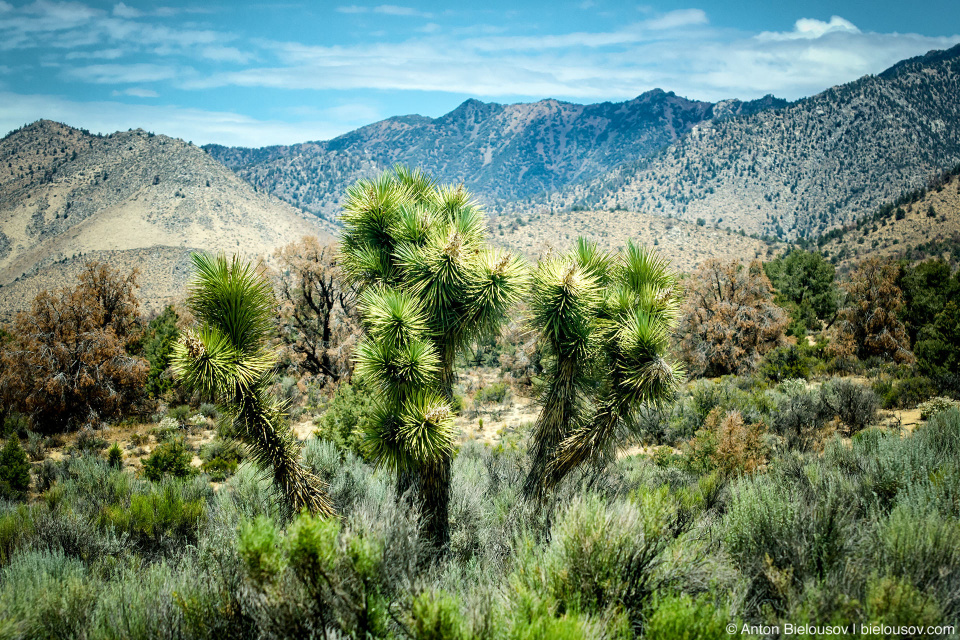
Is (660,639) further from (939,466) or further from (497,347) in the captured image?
(497,347)

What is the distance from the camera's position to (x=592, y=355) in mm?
6688

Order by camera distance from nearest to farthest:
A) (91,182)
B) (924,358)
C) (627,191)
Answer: (924,358)
(91,182)
(627,191)

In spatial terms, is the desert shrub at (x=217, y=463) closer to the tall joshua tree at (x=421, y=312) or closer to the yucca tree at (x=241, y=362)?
the yucca tree at (x=241, y=362)

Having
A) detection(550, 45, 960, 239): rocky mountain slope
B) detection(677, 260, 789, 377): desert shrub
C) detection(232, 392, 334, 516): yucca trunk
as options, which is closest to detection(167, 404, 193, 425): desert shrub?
detection(232, 392, 334, 516): yucca trunk

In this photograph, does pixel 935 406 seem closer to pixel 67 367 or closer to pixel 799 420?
pixel 799 420

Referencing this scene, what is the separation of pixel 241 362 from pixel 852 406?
47.6 ft

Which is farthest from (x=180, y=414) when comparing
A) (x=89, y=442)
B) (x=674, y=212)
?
(x=674, y=212)

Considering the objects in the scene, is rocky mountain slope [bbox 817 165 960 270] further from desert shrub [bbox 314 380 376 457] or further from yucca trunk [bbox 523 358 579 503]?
yucca trunk [bbox 523 358 579 503]

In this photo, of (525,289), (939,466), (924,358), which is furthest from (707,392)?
(525,289)

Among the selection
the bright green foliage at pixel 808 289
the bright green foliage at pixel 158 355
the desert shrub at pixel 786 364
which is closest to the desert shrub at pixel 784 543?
the desert shrub at pixel 786 364

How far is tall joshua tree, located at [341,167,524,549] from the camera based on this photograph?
6145 mm

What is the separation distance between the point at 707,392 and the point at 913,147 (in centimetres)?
13510

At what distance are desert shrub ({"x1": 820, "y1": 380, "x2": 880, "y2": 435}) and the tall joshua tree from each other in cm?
1127

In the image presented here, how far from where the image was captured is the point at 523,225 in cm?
9600
